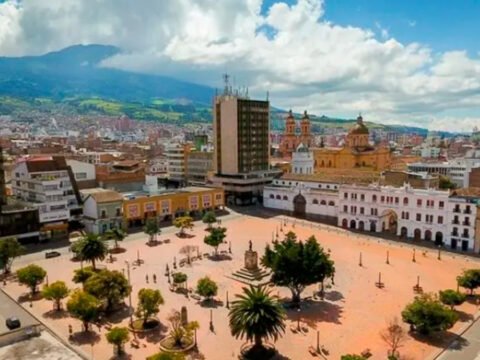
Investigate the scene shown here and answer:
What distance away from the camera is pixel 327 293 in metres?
47.1

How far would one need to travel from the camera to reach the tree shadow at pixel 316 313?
133ft

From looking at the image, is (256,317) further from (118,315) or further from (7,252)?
(7,252)

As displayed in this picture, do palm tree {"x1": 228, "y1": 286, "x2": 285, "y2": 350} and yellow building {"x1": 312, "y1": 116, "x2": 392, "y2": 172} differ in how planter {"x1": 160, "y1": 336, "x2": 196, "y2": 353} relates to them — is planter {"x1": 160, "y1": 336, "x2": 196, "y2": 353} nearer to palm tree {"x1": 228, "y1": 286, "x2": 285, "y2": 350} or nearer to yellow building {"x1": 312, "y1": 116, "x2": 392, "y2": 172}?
palm tree {"x1": 228, "y1": 286, "x2": 285, "y2": 350}

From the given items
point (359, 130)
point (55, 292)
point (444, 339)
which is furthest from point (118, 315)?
point (359, 130)

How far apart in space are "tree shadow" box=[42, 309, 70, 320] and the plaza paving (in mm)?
98

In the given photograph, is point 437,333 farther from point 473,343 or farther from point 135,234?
point 135,234

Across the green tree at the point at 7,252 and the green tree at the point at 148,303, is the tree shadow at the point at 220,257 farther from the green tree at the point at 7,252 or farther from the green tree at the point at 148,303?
the green tree at the point at 7,252

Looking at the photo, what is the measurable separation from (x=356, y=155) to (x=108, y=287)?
9393 centimetres

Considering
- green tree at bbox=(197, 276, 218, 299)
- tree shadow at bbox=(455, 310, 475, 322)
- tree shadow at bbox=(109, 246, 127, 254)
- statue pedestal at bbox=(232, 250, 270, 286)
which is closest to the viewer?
tree shadow at bbox=(455, 310, 475, 322)

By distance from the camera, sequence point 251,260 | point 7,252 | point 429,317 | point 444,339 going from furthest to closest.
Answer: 1. point 7,252
2. point 251,260
3. point 444,339
4. point 429,317

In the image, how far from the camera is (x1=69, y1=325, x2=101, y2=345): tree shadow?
36.5 m

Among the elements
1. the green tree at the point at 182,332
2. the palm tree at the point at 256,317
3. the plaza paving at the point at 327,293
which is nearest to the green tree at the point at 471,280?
the plaza paving at the point at 327,293

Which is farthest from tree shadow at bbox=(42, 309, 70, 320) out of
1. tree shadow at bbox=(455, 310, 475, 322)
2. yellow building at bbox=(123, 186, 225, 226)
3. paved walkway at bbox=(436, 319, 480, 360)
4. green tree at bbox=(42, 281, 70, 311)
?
tree shadow at bbox=(455, 310, 475, 322)

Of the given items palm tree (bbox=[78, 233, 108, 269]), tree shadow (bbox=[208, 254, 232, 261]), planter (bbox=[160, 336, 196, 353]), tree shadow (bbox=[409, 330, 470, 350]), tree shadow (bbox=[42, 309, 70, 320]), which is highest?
palm tree (bbox=[78, 233, 108, 269])
